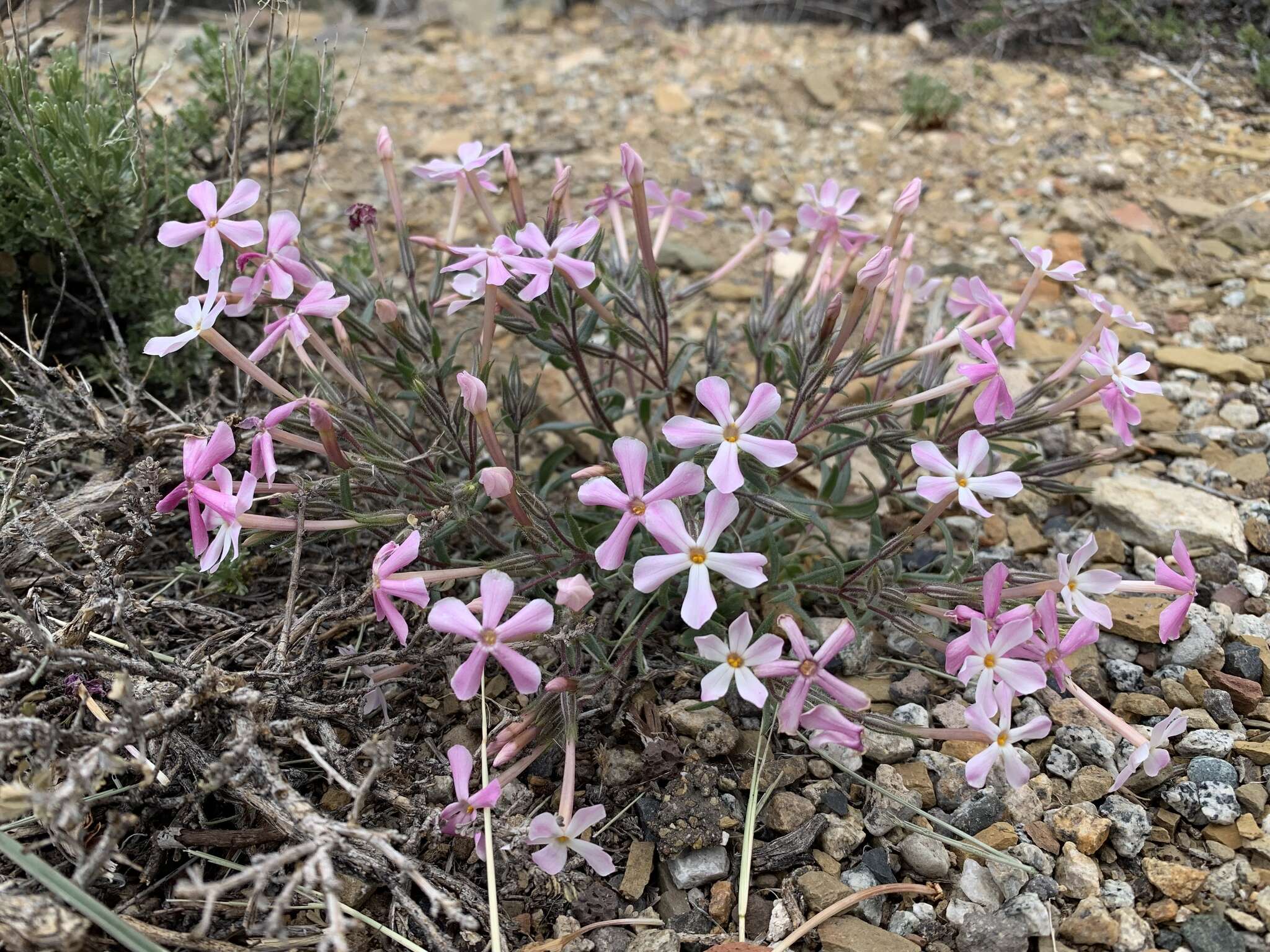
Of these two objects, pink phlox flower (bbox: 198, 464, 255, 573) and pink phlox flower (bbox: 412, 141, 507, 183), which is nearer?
pink phlox flower (bbox: 198, 464, 255, 573)

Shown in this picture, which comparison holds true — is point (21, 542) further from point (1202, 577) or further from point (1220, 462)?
point (1220, 462)

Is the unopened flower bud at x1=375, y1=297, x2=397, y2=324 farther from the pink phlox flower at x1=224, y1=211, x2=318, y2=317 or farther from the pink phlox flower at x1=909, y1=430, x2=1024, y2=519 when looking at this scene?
the pink phlox flower at x1=909, y1=430, x2=1024, y2=519

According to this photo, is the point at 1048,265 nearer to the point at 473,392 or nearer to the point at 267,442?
the point at 473,392

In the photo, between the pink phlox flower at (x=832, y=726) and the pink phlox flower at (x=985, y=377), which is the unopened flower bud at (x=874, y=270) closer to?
the pink phlox flower at (x=985, y=377)

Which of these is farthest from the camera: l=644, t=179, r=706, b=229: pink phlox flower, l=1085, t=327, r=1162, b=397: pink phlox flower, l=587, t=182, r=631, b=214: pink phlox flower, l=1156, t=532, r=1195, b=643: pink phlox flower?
l=644, t=179, r=706, b=229: pink phlox flower

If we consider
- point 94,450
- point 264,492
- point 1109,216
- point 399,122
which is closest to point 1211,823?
point 264,492

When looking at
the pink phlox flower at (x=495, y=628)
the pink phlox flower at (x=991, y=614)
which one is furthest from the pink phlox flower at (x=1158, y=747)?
the pink phlox flower at (x=495, y=628)

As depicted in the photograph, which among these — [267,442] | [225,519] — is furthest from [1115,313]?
[225,519]

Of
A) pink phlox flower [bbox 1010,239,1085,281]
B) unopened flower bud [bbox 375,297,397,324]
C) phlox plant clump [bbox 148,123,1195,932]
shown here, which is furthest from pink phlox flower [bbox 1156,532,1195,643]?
unopened flower bud [bbox 375,297,397,324]

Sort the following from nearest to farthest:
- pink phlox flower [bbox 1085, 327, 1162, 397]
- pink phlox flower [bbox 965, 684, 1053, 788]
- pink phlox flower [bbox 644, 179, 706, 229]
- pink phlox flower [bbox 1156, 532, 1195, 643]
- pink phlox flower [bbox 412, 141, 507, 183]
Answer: pink phlox flower [bbox 965, 684, 1053, 788] → pink phlox flower [bbox 1156, 532, 1195, 643] → pink phlox flower [bbox 1085, 327, 1162, 397] → pink phlox flower [bbox 412, 141, 507, 183] → pink phlox flower [bbox 644, 179, 706, 229]
